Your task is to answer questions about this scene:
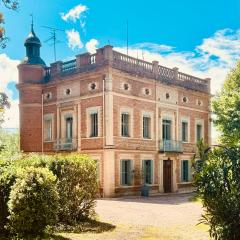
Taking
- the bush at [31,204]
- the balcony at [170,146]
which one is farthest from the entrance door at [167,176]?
the bush at [31,204]

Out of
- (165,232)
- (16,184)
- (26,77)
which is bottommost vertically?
(165,232)

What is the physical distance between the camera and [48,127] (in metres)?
30.5

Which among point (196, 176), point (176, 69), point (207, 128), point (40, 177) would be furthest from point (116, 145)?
point (196, 176)

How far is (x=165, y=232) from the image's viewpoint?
486 inches

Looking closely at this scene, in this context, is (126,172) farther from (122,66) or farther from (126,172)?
(122,66)

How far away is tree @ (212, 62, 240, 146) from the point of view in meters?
29.9

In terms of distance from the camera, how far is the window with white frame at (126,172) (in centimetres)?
2646

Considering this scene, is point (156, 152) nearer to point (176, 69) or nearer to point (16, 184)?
point (176, 69)

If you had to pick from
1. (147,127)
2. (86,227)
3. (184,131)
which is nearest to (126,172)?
(147,127)

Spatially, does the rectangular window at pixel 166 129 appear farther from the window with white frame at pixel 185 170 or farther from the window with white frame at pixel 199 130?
the window with white frame at pixel 199 130

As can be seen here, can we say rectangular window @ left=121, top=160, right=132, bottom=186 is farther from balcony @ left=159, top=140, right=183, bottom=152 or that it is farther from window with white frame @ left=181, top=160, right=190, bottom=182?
window with white frame @ left=181, top=160, right=190, bottom=182

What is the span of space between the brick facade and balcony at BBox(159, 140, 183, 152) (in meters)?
0.16

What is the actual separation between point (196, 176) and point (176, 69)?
24064 millimetres

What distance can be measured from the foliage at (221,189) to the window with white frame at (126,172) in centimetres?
1816
